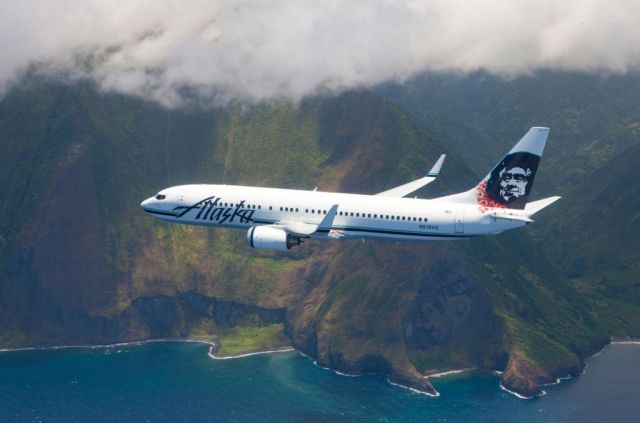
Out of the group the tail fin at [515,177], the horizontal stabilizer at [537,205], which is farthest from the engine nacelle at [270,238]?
the horizontal stabilizer at [537,205]

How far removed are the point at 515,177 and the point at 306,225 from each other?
36201mm

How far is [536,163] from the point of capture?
117 meters

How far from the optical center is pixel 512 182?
117 meters

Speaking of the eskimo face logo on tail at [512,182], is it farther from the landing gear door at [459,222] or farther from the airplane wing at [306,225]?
the airplane wing at [306,225]

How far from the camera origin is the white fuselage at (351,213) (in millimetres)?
114188

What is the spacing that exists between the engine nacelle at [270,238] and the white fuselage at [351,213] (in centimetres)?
431

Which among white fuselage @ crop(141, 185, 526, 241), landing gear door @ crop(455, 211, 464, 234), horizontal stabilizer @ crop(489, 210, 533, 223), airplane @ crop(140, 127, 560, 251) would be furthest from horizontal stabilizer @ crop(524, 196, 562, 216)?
landing gear door @ crop(455, 211, 464, 234)

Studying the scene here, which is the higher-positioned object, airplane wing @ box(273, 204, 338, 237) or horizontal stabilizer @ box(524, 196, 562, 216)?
horizontal stabilizer @ box(524, 196, 562, 216)

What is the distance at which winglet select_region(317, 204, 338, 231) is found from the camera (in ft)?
361

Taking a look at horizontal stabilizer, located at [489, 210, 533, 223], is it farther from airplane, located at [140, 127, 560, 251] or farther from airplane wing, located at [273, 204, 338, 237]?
airplane wing, located at [273, 204, 338, 237]

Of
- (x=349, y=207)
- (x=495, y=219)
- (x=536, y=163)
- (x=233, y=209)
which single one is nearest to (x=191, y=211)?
(x=233, y=209)

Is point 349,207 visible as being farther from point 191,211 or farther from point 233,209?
point 191,211

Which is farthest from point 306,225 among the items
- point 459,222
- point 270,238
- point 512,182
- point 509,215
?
point 512,182

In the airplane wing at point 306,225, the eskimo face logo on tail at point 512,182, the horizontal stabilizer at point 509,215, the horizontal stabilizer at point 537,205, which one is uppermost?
the eskimo face logo on tail at point 512,182
